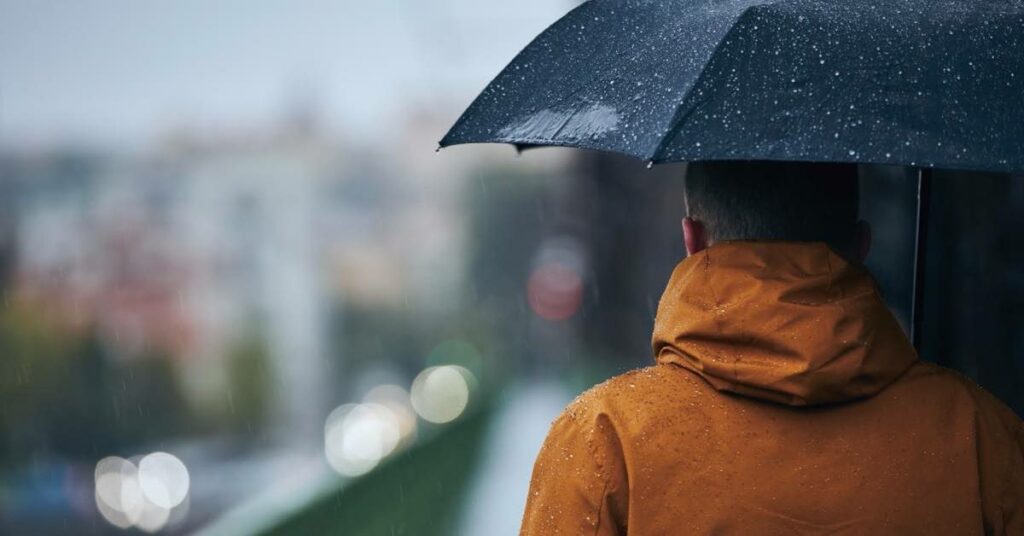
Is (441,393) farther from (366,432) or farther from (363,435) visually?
(363,435)

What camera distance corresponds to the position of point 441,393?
52.2 meters

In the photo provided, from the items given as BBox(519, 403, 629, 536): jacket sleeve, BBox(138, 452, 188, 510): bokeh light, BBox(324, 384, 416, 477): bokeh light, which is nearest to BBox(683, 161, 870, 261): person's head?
BBox(519, 403, 629, 536): jacket sleeve

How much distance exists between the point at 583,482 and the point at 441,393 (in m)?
50.6

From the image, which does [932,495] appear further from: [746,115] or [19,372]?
[19,372]

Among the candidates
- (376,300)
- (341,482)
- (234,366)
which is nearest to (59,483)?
(234,366)

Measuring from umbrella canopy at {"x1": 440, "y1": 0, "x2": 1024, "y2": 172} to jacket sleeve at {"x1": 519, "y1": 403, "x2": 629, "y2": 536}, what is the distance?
1.41 ft

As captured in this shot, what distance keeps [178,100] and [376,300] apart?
2490cm

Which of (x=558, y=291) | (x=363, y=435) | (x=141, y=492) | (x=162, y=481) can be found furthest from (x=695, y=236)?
(x=558, y=291)

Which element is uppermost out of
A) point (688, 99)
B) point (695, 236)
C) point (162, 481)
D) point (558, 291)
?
point (688, 99)

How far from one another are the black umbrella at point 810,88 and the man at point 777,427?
0.15m

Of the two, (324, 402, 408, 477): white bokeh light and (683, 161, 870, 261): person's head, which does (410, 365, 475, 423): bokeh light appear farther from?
(683, 161, 870, 261): person's head

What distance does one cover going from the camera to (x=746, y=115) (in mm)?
2033

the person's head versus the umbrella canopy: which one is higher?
the umbrella canopy

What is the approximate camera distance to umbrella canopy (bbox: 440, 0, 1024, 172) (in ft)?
6.54
